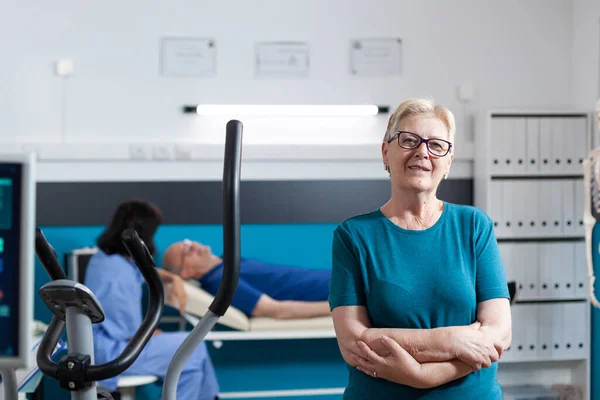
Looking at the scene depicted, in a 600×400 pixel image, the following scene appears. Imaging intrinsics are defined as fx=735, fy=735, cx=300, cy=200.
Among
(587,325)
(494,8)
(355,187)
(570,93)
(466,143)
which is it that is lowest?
(587,325)

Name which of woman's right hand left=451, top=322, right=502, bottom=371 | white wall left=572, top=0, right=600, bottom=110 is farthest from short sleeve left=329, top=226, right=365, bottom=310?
white wall left=572, top=0, right=600, bottom=110

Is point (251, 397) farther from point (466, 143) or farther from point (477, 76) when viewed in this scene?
point (477, 76)

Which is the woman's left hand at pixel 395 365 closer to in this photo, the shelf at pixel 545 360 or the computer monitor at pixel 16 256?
the computer monitor at pixel 16 256

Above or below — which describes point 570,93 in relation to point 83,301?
above

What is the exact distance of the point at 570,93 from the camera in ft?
15.1

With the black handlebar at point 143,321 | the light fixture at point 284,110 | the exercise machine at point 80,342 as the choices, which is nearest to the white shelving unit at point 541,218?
the light fixture at point 284,110

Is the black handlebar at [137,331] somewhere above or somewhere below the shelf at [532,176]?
below

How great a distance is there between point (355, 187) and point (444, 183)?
543 millimetres

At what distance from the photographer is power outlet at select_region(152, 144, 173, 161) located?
14.1 ft

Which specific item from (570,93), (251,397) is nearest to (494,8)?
(570,93)

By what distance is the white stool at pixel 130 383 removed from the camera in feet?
11.2

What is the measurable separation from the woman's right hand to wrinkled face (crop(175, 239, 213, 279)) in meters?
2.69

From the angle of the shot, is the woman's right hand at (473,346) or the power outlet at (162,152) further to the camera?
the power outlet at (162,152)

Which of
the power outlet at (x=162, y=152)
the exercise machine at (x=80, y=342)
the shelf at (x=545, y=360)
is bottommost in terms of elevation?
the shelf at (x=545, y=360)
